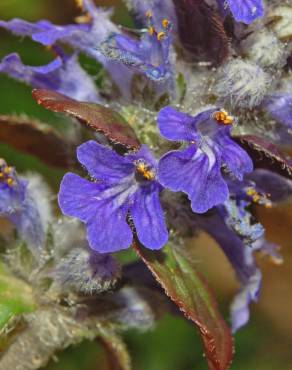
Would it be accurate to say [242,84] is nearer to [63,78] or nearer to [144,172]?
[144,172]

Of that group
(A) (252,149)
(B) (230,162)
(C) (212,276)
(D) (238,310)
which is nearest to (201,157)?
(B) (230,162)

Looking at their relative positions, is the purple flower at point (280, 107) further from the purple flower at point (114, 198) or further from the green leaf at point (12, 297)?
the green leaf at point (12, 297)

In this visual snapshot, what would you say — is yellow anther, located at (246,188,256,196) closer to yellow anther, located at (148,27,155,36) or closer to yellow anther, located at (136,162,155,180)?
yellow anther, located at (136,162,155,180)

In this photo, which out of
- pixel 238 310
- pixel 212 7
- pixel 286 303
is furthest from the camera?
pixel 286 303

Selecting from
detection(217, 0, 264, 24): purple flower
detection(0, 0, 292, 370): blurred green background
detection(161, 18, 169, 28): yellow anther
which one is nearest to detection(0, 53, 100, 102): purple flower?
detection(161, 18, 169, 28): yellow anther

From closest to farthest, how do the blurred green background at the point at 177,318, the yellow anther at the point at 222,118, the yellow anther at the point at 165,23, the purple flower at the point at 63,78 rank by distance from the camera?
1. the yellow anther at the point at 222,118
2. the yellow anther at the point at 165,23
3. the purple flower at the point at 63,78
4. the blurred green background at the point at 177,318

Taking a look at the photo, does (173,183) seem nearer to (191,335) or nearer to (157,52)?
(157,52)

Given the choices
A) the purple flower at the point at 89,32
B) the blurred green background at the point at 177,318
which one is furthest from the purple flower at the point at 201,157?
the blurred green background at the point at 177,318
